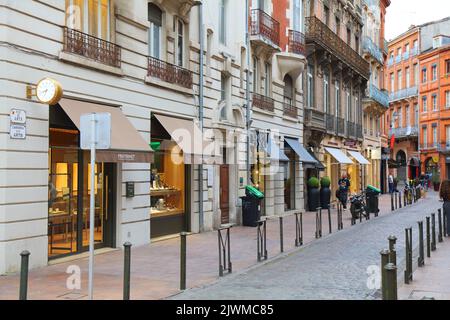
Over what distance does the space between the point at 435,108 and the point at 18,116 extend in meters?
52.9

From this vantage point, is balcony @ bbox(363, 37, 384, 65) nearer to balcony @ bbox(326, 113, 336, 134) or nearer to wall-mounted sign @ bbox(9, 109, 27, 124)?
balcony @ bbox(326, 113, 336, 134)

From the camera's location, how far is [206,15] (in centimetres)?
1694

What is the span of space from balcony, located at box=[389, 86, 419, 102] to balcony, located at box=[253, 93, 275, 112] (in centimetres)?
4242

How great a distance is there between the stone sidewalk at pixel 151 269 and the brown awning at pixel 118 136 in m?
2.10

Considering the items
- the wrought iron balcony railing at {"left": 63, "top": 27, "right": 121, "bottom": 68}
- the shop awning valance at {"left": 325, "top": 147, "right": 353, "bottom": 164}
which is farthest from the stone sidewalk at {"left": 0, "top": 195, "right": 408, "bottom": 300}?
the shop awning valance at {"left": 325, "top": 147, "right": 353, "bottom": 164}

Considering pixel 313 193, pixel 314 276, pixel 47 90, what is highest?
pixel 47 90

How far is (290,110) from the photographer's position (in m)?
24.1

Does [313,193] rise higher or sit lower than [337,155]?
lower

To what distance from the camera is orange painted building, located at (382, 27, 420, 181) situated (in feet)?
201

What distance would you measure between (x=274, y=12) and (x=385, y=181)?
26.2 metres

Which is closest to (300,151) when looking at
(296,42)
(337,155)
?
(296,42)

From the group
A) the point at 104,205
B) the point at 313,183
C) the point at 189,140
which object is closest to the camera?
the point at 104,205

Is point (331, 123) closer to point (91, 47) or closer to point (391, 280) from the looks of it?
point (91, 47)

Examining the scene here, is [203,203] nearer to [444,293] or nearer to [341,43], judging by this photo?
[444,293]
